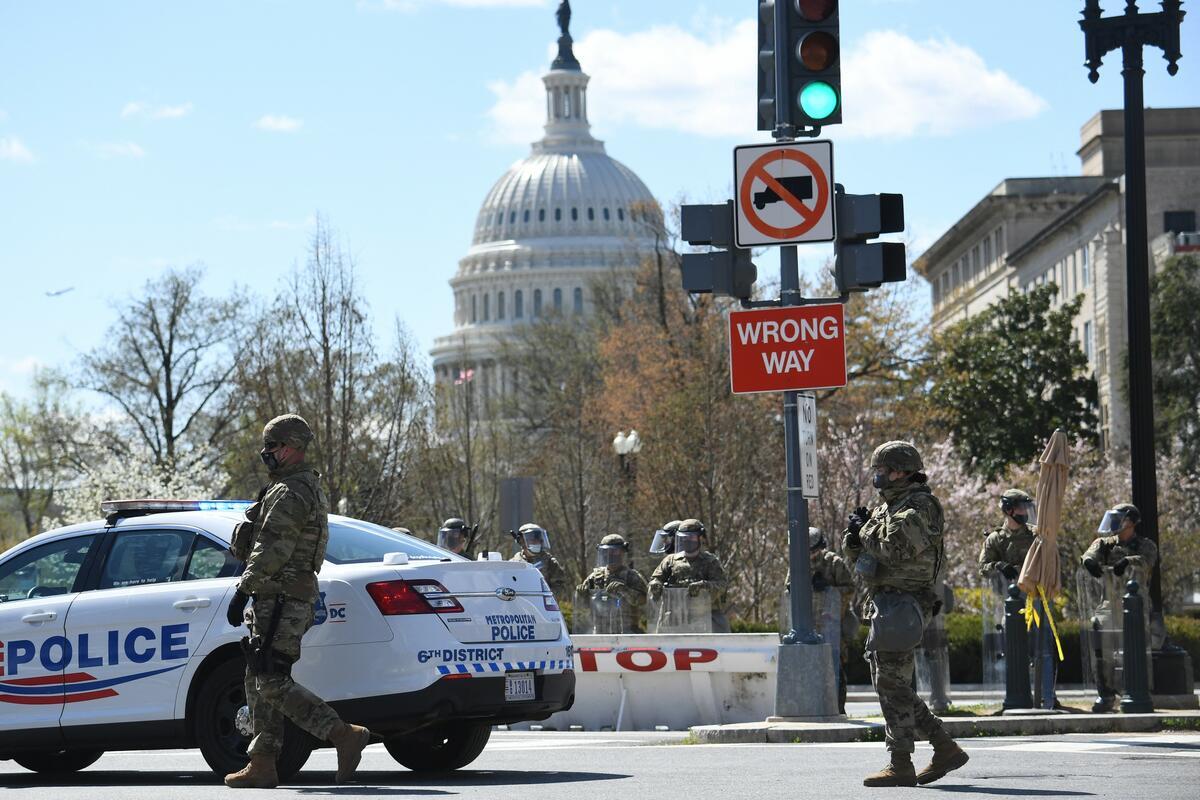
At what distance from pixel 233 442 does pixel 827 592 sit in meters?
51.0

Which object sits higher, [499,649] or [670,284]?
[670,284]

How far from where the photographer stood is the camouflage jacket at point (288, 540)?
11242mm

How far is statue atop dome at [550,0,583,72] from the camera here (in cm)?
19412

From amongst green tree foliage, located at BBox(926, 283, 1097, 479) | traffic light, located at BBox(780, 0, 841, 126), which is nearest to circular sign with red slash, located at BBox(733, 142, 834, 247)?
traffic light, located at BBox(780, 0, 841, 126)

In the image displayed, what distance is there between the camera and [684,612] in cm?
2111

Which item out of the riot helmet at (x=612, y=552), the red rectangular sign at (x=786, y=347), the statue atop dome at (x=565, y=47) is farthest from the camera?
the statue atop dome at (x=565, y=47)

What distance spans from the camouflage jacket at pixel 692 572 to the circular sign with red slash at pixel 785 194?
6436 mm

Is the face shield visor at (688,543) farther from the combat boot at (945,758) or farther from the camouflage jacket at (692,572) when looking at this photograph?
the combat boot at (945,758)

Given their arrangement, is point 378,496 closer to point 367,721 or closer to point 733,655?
point 733,655


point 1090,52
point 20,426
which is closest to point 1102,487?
point 20,426

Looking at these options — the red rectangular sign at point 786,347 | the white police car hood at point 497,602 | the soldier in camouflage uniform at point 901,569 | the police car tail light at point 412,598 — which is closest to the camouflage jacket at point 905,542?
the soldier in camouflage uniform at point 901,569

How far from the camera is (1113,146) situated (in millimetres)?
94375

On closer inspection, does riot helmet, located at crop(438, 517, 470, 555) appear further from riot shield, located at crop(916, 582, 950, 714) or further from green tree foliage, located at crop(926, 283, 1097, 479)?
green tree foliage, located at crop(926, 283, 1097, 479)

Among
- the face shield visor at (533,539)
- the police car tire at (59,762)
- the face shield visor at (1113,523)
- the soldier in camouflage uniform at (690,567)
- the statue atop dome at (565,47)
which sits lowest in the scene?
the police car tire at (59,762)
